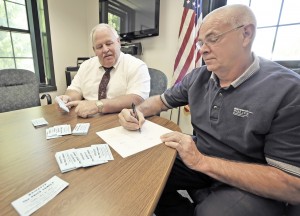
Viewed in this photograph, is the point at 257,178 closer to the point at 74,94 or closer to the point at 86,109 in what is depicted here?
the point at 86,109

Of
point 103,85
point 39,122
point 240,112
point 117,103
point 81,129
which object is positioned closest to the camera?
point 240,112

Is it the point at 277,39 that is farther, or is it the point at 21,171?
the point at 277,39

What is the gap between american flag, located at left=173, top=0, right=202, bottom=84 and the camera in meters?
1.90

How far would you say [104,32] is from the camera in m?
1.45

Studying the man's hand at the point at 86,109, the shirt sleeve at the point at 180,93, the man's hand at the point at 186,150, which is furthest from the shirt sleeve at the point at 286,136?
the man's hand at the point at 86,109

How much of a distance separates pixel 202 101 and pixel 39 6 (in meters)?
2.97

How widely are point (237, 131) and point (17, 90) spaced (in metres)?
2.06

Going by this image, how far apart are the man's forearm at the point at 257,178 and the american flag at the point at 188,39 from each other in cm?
151

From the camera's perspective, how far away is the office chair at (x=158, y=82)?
5.28 ft

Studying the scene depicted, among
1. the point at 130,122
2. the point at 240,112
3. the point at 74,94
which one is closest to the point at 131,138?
the point at 130,122

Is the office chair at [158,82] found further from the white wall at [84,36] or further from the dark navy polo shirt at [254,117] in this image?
the white wall at [84,36]

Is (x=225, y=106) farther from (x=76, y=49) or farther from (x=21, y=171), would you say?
(x=76, y=49)

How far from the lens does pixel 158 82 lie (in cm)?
166

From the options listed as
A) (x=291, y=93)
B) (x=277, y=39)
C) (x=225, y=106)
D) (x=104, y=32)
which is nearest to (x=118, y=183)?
(x=225, y=106)
